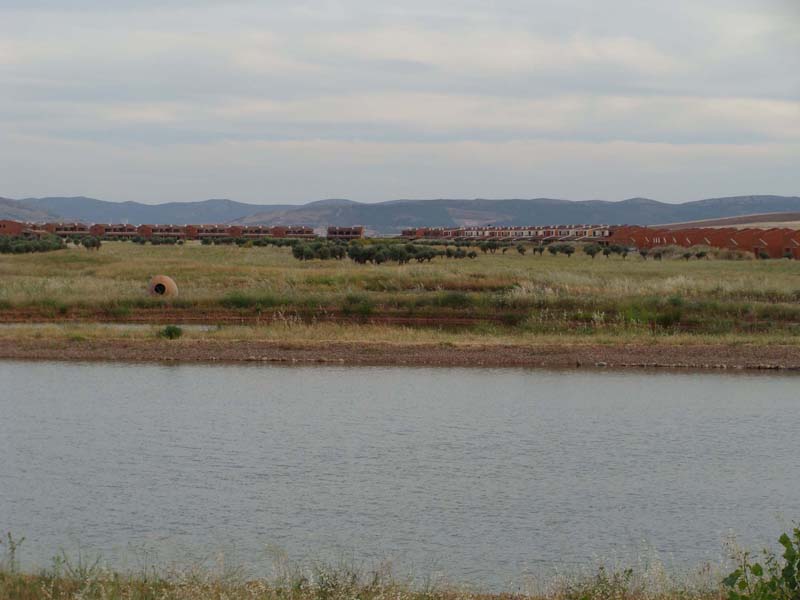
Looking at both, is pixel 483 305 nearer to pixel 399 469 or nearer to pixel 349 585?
pixel 399 469

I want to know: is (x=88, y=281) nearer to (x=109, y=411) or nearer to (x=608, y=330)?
(x=608, y=330)

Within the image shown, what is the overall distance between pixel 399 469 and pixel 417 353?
12937 millimetres

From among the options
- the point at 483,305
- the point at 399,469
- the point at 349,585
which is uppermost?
the point at 483,305

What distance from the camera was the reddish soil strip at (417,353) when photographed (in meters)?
27.0

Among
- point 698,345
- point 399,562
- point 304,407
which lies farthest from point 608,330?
point 399,562

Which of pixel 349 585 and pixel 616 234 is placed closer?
pixel 349 585

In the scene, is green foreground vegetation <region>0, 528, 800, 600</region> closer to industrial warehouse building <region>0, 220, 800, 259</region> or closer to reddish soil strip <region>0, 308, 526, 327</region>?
reddish soil strip <region>0, 308, 526, 327</region>

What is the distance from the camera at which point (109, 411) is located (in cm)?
1961

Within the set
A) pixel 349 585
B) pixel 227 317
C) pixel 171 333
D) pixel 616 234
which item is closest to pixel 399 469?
pixel 349 585

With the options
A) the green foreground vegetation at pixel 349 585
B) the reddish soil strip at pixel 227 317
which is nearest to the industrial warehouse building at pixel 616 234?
the reddish soil strip at pixel 227 317

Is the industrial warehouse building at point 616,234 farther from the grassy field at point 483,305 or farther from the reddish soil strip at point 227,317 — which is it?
the reddish soil strip at point 227,317

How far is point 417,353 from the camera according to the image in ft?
91.7

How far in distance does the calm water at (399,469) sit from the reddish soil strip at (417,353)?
2786 mm

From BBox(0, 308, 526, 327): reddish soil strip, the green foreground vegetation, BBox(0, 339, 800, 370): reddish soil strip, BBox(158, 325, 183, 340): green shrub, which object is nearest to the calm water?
the green foreground vegetation
